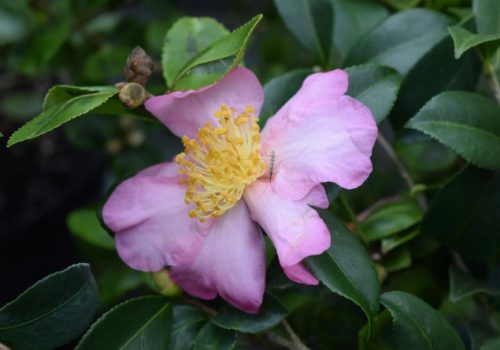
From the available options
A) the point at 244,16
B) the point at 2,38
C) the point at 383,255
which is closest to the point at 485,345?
the point at 383,255

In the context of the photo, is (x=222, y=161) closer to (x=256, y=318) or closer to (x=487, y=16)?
(x=256, y=318)

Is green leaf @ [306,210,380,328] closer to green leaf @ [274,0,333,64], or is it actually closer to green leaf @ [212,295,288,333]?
green leaf @ [212,295,288,333]

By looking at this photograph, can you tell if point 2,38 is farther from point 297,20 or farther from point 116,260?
point 297,20

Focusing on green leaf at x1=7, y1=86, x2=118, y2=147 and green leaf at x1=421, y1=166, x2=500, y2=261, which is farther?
green leaf at x1=421, y1=166, x2=500, y2=261

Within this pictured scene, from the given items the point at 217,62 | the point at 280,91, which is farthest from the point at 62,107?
the point at 280,91

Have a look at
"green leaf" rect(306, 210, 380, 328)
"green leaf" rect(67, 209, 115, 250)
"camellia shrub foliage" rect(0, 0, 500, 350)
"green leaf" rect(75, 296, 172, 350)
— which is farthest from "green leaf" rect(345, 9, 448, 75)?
"green leaf" rect(67, 209, 115, 250)

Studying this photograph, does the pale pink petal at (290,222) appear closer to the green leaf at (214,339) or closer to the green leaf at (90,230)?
the green leaf at (214,339)
